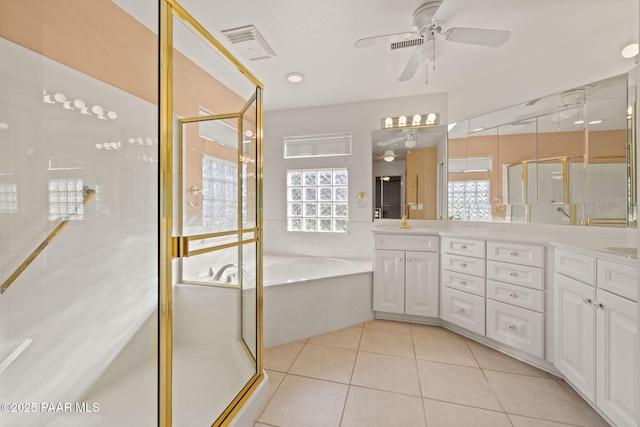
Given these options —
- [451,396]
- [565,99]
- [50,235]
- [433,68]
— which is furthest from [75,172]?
[565,99]

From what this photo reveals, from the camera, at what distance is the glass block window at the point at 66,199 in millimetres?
1138

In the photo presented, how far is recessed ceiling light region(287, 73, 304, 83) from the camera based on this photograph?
9.09 ft

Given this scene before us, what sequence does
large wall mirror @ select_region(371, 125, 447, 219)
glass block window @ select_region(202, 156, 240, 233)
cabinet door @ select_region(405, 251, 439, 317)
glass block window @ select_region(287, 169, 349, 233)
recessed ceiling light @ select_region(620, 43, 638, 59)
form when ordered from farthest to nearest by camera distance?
glass block window @ select_region(287, 169, 349, 233), large wall mirror @ select_region(371, 125, 447, 219), cabinet door @ select_region(405, 251, 439, 317), recessed ceiling light @ select_region(620, 43, 638, 59), glass block window @ select_region(202, 156, 240, 233)

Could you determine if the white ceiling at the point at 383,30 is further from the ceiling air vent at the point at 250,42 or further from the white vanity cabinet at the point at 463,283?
the white vanity cabinet at the point at 463,283

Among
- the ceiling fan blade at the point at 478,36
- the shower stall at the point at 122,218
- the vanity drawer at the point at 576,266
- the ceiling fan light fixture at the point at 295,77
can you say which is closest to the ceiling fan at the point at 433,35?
the ceiling fan blade at the point at 478,36

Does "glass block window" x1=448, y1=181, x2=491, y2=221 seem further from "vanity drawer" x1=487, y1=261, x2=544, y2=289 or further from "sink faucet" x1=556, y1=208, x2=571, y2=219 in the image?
"vanity drawer" x1=487, y1=261, x2=544, y2=289

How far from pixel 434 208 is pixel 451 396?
202 cm

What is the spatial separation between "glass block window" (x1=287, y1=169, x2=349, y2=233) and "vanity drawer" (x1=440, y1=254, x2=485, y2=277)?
1.32 m

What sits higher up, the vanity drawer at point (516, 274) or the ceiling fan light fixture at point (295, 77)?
the ceiling fan light fixture at point (295, 77)

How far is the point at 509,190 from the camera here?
2.76 m

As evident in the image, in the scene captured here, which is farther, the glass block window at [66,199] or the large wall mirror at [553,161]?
the large wall mirror at [553,161]

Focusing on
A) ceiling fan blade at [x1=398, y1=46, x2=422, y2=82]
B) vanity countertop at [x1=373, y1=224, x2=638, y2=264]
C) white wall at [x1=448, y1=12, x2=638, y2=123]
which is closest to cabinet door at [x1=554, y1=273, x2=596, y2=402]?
vanity countertop at [x1=373, y1=224, x2=638, y2=264]

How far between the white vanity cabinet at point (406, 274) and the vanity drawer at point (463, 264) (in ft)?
0.34

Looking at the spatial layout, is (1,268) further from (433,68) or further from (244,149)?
(433,68)
